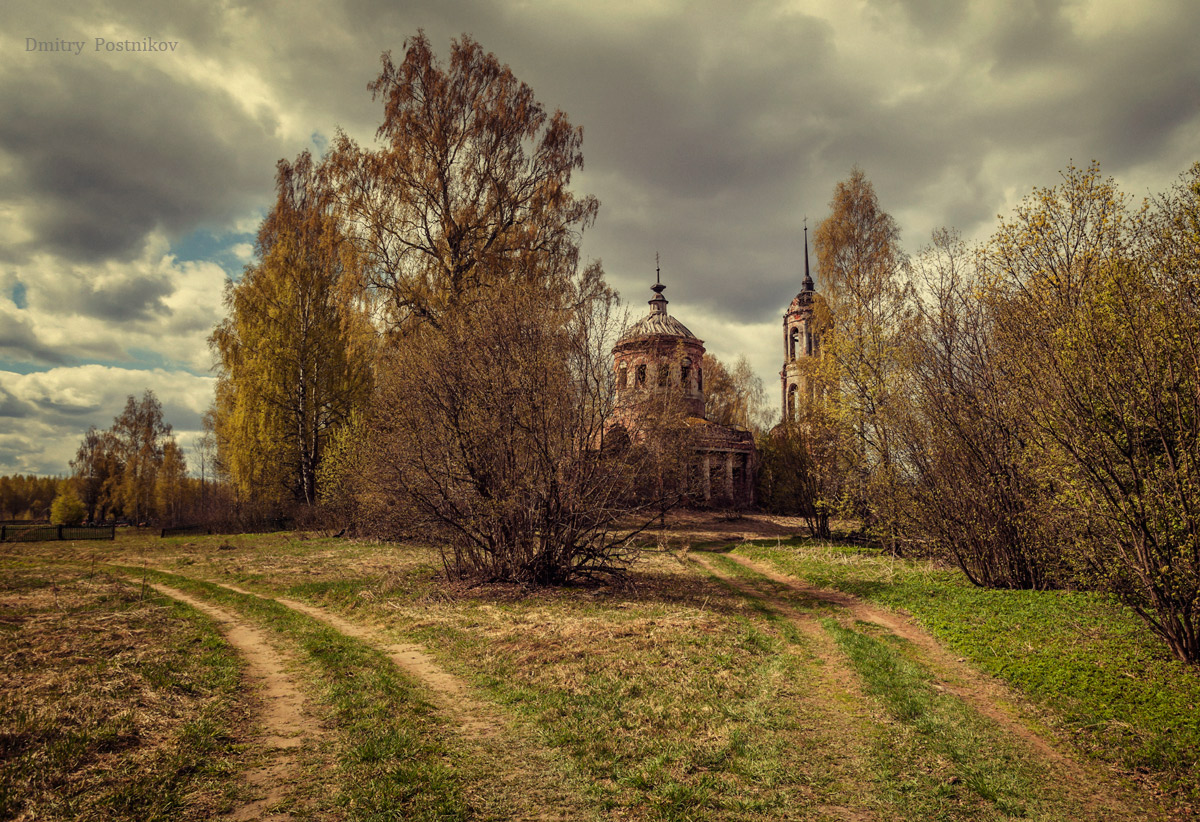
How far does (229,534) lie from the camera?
2822 centimetres

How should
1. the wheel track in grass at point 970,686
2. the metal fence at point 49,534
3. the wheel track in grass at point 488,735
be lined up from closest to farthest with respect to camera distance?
the wheel track in grass at point 488,735 → the wheel track in grass at point 970,686 → the metal fence at point 49,534

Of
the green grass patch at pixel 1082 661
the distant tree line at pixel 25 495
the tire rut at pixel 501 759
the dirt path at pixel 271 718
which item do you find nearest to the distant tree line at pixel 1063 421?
the green grass patch at pixel 1082 661

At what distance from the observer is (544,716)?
6.22m

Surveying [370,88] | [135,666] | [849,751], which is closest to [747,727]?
[849,751]

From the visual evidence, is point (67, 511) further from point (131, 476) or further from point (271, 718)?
point (271, 718)

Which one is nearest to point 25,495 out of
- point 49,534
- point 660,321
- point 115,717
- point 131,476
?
point 131,476

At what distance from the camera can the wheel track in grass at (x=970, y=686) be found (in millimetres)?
5012

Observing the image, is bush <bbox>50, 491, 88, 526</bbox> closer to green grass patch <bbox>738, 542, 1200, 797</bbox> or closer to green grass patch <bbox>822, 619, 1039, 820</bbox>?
green grass patch <bbox>738, 542, 1200, 797</bbox>

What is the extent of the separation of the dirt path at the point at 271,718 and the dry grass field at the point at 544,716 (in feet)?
0.10

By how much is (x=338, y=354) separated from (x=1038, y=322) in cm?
2746

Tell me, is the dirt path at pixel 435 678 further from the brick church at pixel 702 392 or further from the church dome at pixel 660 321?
→ the church dome at pixel 660 321

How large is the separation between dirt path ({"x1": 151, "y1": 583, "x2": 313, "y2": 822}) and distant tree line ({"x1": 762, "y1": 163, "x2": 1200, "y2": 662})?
30.5 ft

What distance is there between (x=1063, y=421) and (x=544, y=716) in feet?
24.5

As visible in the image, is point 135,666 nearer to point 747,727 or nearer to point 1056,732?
point 747,727
